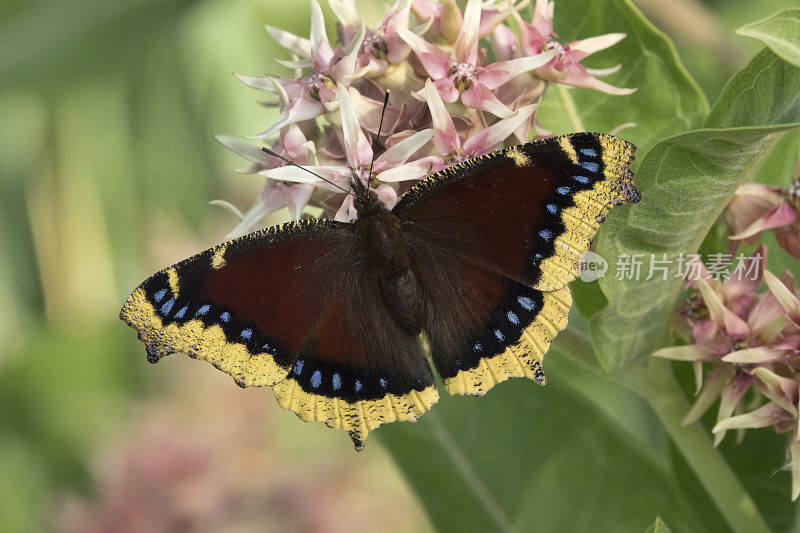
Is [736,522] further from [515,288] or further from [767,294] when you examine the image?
[515,288]

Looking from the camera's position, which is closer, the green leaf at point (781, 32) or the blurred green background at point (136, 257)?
the green leaf at point (781, 32)

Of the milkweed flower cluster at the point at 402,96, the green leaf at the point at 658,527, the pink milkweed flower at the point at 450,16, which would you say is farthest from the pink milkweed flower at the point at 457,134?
the green leaf at the point at 658,527

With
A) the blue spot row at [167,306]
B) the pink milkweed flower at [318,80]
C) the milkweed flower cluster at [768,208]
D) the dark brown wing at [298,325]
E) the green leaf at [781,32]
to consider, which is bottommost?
the dark brown wing at [298,325]

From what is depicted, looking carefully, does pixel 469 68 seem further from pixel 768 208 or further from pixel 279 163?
pixel 768 208

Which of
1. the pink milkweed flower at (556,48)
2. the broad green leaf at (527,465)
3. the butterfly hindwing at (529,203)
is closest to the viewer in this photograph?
the butterfly hindwing at (529,203)

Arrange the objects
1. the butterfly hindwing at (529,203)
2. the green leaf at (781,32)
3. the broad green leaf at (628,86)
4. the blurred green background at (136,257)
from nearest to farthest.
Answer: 1. the green leaf at (781,32)
2. the butterfly hindwing at (529,203)
3. the broad green leaf at (628,86)
4. the blurred green background at (136,257)

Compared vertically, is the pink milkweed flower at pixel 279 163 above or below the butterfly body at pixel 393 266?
above

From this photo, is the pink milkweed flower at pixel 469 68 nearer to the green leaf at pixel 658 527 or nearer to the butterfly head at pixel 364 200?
the butterfly head at pixel 364 200
